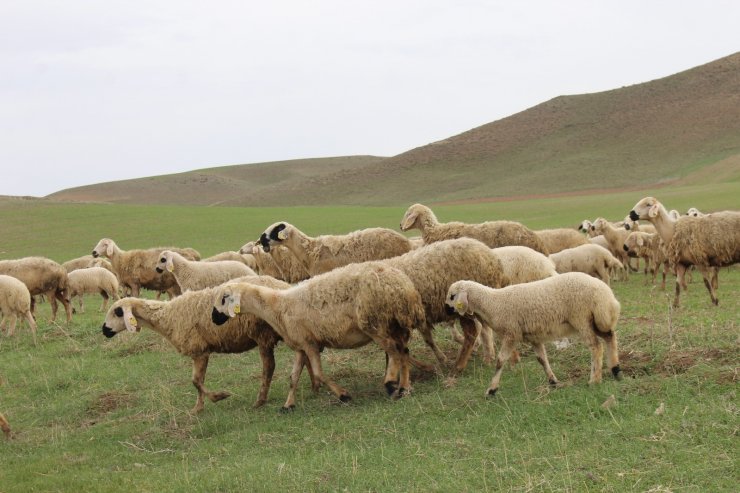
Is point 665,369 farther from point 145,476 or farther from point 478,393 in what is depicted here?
point 145,476

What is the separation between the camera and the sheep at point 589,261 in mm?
19562

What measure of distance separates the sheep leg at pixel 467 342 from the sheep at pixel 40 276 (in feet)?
41.9

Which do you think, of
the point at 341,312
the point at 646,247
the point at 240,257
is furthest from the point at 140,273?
the point at 646,247

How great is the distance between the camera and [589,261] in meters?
19.6

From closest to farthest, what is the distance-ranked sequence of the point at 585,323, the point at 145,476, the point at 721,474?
the point at 721,474 → the point at 145,476 → the point at 585,323

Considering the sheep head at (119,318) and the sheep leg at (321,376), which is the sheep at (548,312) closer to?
the sheep leg at (321,376)

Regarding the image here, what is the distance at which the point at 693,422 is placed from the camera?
7.15 metres

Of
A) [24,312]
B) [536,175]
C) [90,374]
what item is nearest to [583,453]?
[90,374]

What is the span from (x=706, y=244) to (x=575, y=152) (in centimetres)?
8497

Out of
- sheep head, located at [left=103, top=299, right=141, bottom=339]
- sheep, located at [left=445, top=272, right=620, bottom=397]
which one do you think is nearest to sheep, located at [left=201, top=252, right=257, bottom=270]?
sheep head, located at [left=103, top=299, right=141, bottom=339]

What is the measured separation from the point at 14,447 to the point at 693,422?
332 inches

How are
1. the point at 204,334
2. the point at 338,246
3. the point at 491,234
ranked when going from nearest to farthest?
the point at 204,334 < the point at 338,246 < the point at 491,234

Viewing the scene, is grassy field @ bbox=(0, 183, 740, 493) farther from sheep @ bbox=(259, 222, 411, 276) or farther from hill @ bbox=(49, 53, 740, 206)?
hill @ bbox=(49, 53, 740, 206)

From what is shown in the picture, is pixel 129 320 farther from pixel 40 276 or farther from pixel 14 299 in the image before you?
pixel 40 276
